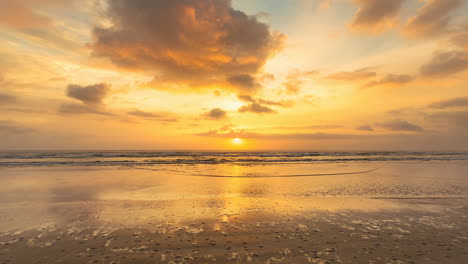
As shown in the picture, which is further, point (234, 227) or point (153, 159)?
point (153, 159)

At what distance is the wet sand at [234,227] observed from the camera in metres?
6.36

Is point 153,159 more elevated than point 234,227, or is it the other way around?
point 153,159

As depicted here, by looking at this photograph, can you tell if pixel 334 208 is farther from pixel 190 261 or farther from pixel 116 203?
pixel 116 203

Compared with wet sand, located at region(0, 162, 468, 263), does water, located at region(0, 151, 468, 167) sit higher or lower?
higher

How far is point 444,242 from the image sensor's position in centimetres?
717

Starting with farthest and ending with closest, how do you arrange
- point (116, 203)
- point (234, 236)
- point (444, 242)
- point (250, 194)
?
point (250, 194) < point (116, 203) < point (234, 236) < point (444, 242)

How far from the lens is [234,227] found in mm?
8508

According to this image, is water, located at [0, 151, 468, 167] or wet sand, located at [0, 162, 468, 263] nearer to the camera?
wet sand, located at [0, 162, 468, 263]

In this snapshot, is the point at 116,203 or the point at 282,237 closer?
the point at 282,237

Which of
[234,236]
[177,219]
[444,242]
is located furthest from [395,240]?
[177,219]

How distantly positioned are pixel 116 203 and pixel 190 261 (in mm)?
8087

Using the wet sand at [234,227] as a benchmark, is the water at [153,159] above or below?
above

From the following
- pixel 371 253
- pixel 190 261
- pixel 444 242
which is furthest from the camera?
pixel 444 242

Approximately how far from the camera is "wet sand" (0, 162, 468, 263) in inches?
251
